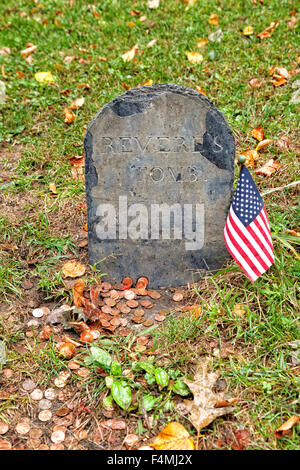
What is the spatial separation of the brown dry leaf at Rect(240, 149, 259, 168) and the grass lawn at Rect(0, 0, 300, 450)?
0.05 metres

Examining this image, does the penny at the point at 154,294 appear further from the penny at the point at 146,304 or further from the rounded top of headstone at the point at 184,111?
the rounded top of headstone at the point at 184,111

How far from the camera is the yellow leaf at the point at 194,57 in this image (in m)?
4.61

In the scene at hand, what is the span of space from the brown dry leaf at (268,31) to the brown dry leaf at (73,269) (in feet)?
10.4

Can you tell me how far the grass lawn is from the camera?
7.53 ft

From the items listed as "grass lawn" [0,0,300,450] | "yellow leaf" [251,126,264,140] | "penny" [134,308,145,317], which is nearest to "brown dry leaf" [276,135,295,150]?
"grass lawn" [0,0,300,450]

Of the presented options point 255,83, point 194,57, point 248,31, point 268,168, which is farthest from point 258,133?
point 248,31

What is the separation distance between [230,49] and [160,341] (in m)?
3.29

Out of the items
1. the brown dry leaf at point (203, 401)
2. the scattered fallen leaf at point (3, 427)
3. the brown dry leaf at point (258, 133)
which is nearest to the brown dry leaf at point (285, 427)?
the brown dry leaf at point (203, 401)

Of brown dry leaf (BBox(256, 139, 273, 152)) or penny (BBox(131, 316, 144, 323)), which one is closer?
penny (BBox(131, 316, 144, 323))

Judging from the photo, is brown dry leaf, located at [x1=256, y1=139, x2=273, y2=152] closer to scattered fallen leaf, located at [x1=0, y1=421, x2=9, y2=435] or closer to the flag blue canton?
the flag blue canton

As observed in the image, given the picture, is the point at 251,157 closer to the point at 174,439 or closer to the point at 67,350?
the point at 67,350

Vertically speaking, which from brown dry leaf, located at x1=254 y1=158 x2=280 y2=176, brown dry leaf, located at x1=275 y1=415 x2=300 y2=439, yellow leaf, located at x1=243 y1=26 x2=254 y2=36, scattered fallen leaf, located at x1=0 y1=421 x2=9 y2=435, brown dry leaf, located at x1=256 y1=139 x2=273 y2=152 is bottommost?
scattered fallen leaf, located at x1=0 y1=421 x2=9 y2=435
